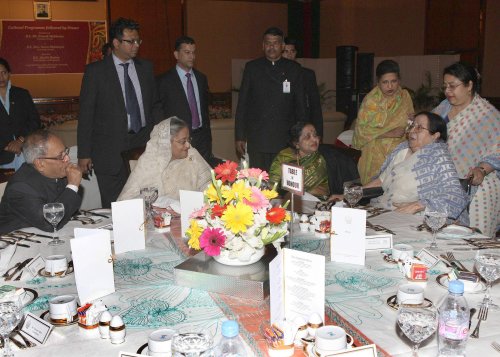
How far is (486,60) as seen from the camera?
28.9 ft

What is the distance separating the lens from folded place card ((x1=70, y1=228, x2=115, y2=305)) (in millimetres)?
1692

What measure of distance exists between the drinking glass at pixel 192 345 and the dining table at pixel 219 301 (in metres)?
0.14

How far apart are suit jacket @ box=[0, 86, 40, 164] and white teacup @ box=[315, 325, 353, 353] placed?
4.24m

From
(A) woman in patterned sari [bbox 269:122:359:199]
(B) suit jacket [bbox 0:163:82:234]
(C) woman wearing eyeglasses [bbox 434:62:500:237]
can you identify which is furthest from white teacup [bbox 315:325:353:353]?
(C) woman wearing eyeglasses [bbox 434:62:500:237]

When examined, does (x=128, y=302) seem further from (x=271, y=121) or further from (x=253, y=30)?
(x=253, y=30)

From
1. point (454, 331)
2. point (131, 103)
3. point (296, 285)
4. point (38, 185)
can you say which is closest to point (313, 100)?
point (131, 103)

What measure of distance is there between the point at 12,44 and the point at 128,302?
9.89 meters

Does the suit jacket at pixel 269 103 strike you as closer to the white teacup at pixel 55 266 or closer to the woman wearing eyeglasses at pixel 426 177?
the woman wearing eyeglasses at pixel 426 177

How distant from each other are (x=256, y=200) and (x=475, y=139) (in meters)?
2.33

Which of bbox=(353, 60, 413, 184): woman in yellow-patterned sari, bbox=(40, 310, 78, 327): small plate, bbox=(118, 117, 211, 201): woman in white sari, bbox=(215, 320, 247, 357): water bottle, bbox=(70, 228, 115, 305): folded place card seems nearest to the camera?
bbox=(215, 320, 247, 357): water bottle

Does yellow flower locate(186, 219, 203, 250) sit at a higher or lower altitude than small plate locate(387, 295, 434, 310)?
higher

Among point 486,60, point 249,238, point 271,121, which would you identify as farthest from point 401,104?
point 486,60

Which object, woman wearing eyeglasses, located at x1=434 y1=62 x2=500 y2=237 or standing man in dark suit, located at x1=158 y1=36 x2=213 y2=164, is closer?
woman wearing eyeglasses, located at x1=434 y1=62 x2=500 y2=237

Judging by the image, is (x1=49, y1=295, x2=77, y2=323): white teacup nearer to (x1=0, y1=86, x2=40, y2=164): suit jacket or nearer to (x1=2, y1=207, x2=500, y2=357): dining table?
(x1=2, y1=207, x2=500, y2=357): dining table
